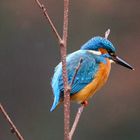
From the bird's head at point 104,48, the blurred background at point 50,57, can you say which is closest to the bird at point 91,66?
the bird's head at point 104,48

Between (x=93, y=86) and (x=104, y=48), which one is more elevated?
(x=104, y=48)

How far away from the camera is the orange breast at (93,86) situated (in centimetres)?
348

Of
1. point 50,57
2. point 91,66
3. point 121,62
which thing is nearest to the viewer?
A: point 121,62

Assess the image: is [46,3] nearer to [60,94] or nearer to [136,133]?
[136,133]

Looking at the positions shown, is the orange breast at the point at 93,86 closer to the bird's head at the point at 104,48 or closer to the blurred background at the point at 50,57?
the bird's head at the point at 104,48

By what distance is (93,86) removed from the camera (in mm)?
3531

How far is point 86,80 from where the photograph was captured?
3.52m

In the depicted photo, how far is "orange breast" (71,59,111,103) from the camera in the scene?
11.4 feet

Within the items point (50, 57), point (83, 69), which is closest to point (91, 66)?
point (83, 69)

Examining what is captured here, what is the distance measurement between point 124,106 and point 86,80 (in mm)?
3916

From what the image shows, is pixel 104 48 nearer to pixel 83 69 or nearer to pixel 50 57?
pixel 83 69

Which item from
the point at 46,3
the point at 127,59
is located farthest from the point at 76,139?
the point at 46,3

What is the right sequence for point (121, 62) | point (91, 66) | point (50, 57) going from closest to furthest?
point (121, 62), point (91, 66), point (50, 57)

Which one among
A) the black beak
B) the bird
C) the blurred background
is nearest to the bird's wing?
the bird
